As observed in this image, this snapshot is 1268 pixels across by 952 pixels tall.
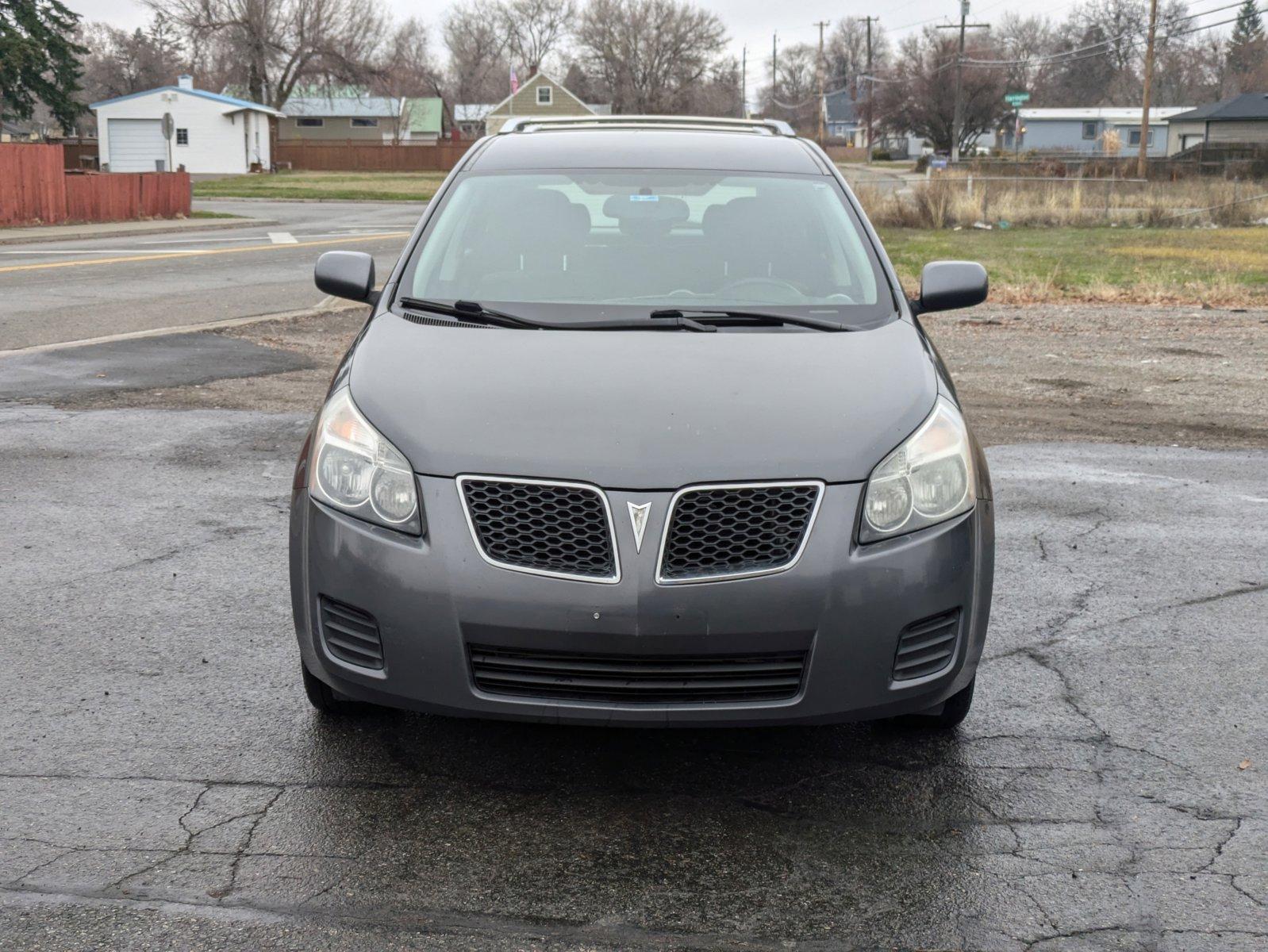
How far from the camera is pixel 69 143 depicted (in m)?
68.7

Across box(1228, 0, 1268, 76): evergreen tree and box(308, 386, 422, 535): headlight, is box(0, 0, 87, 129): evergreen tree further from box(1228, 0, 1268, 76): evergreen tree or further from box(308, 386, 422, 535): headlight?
box(1228, 0, 1268, 76): evergreen tree

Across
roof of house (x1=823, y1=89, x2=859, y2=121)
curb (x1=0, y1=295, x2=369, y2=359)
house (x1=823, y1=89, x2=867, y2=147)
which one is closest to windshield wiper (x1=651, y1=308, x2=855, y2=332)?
curb (x1=0, y1=295, x2=369, y2=359)

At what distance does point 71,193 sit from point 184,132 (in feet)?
149

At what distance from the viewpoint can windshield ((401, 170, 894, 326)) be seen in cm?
462

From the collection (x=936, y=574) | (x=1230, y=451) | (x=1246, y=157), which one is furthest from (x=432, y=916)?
(x=1246, y=157)

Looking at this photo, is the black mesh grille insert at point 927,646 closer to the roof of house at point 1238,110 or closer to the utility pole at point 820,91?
the roof of house at point 1238,110

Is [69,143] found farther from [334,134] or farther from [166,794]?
[166,794]

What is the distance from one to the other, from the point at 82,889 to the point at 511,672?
1.08 m

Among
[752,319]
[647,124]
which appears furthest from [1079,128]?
[752,319]

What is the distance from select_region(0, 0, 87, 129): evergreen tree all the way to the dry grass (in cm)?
3613

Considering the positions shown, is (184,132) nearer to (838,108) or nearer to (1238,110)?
(1238,110)

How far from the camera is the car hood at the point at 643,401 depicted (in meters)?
3.47

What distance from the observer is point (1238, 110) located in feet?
255

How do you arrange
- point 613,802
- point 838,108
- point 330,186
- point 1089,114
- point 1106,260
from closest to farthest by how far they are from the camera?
point 613,802, point 1106,260, point 330,186, point 1089,114, point 838,108
